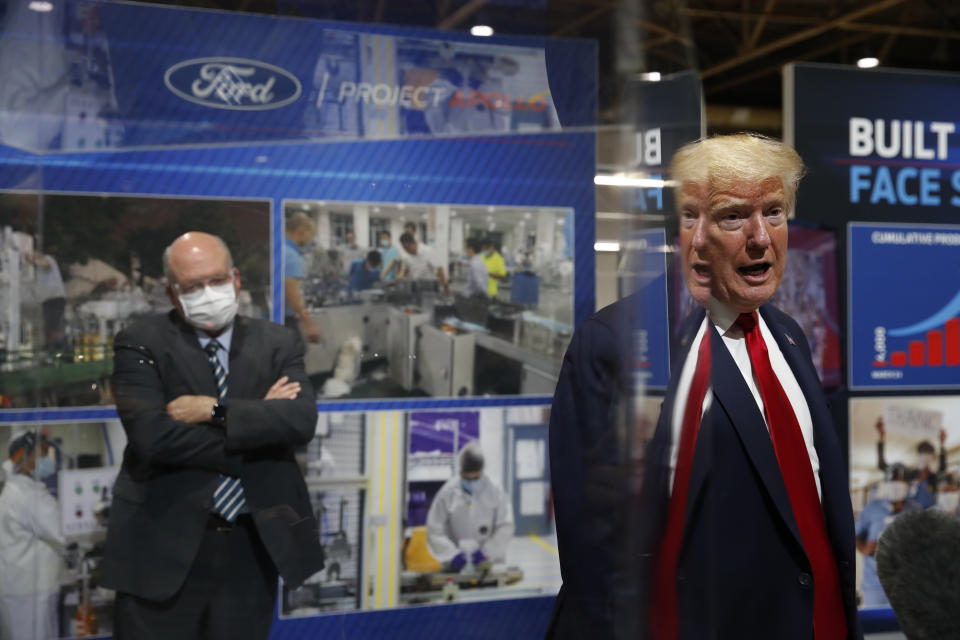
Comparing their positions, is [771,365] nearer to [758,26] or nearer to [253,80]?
[253,80]

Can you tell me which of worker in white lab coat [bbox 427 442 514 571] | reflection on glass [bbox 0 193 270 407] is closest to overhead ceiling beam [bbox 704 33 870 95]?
worker in white lab coat [bbox 427 442 514 571]

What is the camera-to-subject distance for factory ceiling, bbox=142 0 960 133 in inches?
54.0

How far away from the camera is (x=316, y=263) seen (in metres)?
1.43

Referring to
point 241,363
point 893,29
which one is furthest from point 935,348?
point 893,29

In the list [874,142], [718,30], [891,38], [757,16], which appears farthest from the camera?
[718,30]

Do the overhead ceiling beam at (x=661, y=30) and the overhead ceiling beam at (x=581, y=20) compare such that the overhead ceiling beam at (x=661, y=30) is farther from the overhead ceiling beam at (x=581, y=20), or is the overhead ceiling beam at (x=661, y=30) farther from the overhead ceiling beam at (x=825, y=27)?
the overhead ceiling beam at (x=825, y=27)

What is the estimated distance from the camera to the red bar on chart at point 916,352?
375 centimetres

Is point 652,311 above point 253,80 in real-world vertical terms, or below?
below

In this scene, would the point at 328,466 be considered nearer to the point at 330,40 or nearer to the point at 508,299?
the point at 508,299

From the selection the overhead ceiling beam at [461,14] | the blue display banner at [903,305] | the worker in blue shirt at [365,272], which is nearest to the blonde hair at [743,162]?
the overhead ceiling beam at [461,14]

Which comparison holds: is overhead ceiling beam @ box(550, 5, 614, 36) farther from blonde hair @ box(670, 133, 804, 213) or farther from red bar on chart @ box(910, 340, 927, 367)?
red bar on chart @ box(910, 340, 927, 367)

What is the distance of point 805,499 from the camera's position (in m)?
1.75

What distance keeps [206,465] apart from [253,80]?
24.2 inches

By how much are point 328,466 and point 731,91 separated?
12.2 meters
